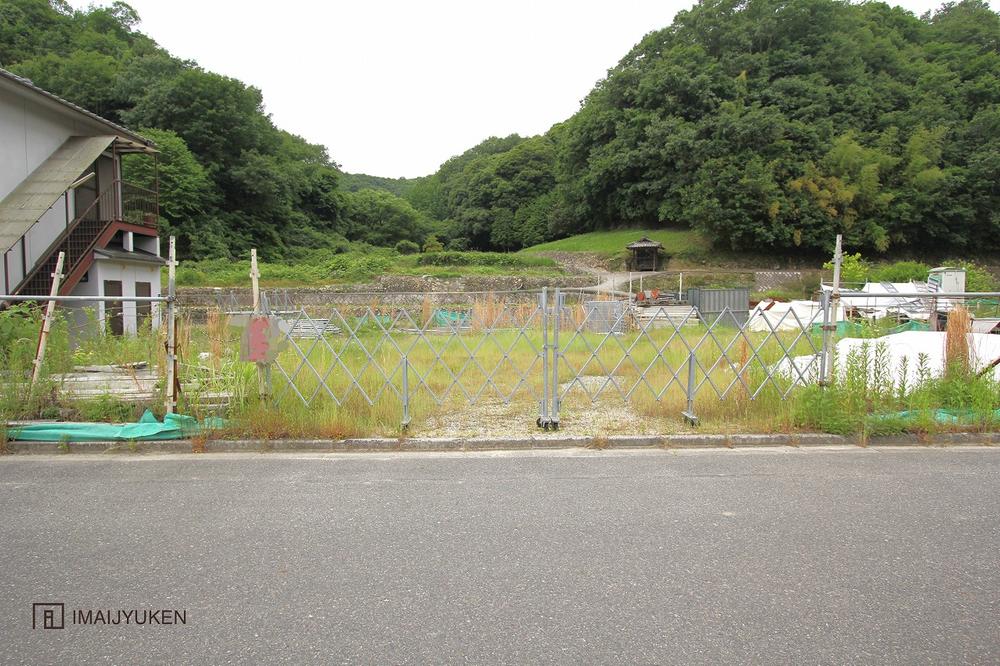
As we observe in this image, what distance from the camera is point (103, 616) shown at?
2.77 meters

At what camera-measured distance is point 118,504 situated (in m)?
4.23

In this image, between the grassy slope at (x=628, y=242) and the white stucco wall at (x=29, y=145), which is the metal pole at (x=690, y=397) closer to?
the white stucco wall at (x=29, y=145)

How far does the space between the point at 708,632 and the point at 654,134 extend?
43040 millimetres

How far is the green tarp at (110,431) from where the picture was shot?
5.82 meters

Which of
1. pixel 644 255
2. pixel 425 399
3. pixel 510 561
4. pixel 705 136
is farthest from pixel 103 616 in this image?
pixel 705 136

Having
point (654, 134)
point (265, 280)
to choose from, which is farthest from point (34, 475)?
point (654, 134)

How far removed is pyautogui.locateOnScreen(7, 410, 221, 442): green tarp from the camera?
19.1 ft

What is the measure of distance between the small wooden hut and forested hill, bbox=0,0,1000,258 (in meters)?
4.19

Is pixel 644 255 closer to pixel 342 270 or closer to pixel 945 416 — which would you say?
pixel 342 270

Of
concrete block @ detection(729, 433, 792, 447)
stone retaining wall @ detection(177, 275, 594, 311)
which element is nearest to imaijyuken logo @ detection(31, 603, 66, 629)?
concrete block @ detection(729, 433, 792, 447)

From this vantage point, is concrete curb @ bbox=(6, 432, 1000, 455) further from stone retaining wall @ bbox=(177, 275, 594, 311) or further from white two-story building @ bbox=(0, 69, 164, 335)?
stone retaining wall @ bbox=(177, 275, 594, 311)

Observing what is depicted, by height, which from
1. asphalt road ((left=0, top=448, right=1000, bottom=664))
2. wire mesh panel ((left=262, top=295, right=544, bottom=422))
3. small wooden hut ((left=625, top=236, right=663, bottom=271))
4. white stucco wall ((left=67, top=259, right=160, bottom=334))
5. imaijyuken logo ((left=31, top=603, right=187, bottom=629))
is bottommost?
imaijyuken logo ((left=31, top=603, right=187, bottom=629))

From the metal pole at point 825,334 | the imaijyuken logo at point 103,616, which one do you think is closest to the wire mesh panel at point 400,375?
the metal pole at point 825,334

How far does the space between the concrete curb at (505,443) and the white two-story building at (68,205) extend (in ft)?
18.4
